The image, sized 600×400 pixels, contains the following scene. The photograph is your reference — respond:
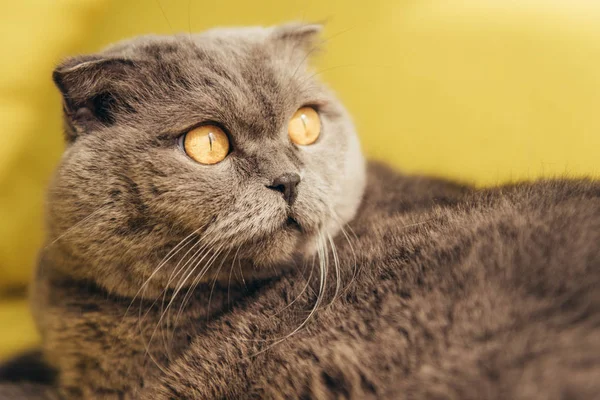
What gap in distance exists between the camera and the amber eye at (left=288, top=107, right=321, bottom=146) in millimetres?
900

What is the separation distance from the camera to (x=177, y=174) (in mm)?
780

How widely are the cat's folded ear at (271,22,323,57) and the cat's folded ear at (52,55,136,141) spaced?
29 centimetres

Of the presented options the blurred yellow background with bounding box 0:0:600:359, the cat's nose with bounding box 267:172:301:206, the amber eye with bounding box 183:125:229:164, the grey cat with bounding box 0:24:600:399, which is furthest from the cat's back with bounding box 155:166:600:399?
the blurred yellow background with bounding box 0:0:600:359

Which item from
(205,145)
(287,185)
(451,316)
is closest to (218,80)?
(205,145)

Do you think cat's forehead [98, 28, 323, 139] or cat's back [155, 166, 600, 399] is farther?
cat's forehead [98, 28, 323, 139]

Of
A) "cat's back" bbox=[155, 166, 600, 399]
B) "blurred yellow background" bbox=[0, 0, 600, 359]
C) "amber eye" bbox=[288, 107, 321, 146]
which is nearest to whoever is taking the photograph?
"cat's back" bbox=[155, 166, 600, 399]

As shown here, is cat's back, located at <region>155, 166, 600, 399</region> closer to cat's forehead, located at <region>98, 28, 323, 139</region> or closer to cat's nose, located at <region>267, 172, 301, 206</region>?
cat's nose, located at <region>267, 172, 301, 206</region>

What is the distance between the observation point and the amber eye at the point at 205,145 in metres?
0.81

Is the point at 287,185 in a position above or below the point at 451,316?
above

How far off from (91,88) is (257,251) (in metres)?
0.37

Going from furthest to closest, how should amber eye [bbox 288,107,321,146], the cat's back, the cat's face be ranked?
amber eye [bbox 288,107,321,146] → the cat's face → the cat's back

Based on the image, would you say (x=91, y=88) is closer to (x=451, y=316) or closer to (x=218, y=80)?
(x=218, y=80)

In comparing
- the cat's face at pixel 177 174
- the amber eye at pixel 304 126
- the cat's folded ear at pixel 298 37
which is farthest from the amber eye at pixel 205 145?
the cat's folded ear at pixel 298 37

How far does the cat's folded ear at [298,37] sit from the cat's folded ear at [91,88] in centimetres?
29
